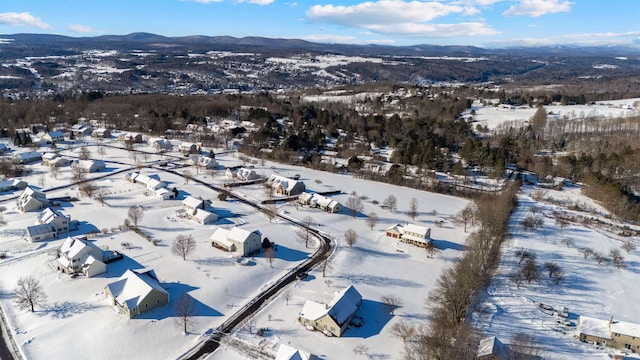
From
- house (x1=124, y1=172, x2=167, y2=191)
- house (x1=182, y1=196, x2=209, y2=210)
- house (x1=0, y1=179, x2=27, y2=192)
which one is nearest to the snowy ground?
house (x1=182, y1=196, x2=209, y2=210)

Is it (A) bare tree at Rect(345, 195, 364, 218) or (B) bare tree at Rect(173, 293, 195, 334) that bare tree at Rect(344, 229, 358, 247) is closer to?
(A) bare tree at Rect(345, 195, 364, 218)

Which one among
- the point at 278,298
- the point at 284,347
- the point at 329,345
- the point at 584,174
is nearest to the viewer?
the point at 284,347

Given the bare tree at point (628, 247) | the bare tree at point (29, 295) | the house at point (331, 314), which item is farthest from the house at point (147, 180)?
the bare tree at point (628, 247)

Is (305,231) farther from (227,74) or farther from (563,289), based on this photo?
(227,74)

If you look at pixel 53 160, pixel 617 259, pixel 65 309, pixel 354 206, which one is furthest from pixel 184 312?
pixel 53 160

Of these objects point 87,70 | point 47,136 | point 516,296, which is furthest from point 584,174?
point 87,70

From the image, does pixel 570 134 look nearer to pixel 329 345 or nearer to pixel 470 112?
pixel 470 112

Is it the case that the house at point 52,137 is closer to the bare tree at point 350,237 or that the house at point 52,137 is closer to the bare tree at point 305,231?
the bare tree at point 305,231
